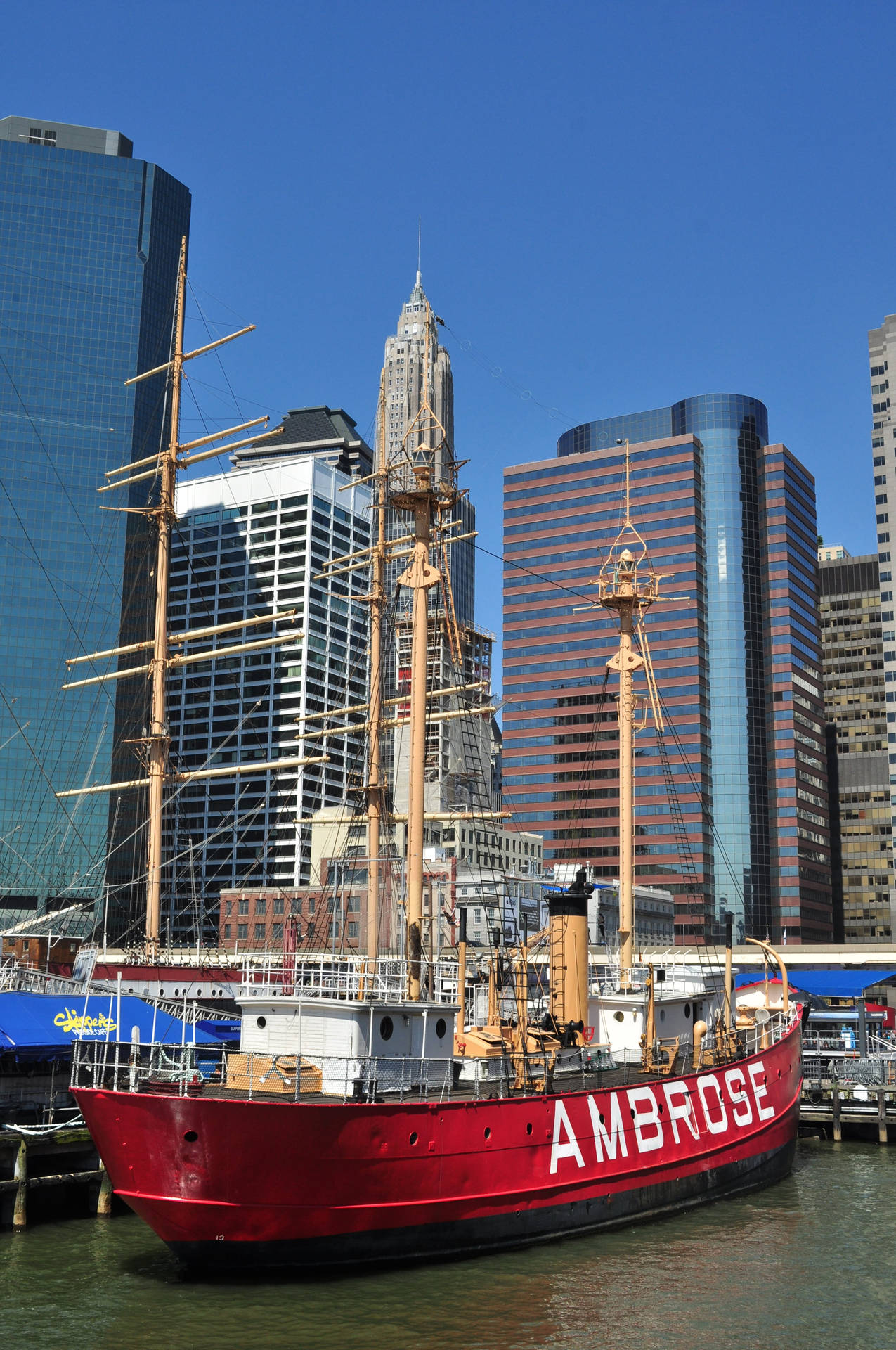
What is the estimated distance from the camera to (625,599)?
42.7 m

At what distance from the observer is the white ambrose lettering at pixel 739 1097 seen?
106 ft

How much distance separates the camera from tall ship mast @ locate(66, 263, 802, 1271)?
876 inches

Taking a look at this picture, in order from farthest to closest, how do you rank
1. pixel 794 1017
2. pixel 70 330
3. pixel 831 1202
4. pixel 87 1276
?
pixel 70 330, pixel 794 1017, pixel 831 1202, pixel 87 1276

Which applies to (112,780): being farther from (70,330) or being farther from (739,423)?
(739,423)

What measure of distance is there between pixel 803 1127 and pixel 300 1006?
1080 inches

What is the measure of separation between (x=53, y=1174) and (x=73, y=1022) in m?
4.92

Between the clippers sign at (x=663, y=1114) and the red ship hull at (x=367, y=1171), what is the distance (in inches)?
2.3

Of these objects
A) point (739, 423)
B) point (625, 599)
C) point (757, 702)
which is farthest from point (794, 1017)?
point (739, 423)

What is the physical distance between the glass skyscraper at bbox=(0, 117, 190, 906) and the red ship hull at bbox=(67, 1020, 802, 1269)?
97268 millimetres

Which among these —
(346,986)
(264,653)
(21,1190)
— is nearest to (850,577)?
(264,653)

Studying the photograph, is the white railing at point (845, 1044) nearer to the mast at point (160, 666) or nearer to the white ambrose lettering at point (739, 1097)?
the white ambrose lettering at point (739, 1097)

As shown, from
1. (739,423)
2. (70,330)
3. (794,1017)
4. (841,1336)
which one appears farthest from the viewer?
(739,423)

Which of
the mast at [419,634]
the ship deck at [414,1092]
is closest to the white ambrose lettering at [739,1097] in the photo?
the ship deck at [414,1092]

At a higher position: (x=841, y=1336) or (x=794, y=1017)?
(x=794, y=1017)
